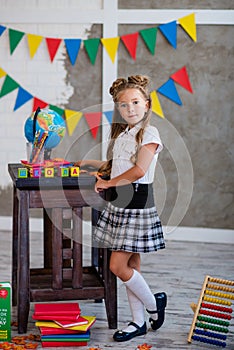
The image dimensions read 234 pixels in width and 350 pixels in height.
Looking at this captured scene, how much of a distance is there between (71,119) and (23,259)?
6.80 feet

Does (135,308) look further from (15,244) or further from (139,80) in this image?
(139,80)

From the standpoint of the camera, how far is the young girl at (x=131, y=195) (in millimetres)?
2762

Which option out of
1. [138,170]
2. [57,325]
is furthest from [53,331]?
[138,170]

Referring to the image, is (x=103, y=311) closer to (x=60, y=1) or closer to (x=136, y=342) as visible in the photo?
(x=136, y=342)

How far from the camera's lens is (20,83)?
4828 millimetres

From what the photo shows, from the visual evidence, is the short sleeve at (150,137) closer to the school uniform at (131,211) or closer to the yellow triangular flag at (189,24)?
the school uniform at (131,211)

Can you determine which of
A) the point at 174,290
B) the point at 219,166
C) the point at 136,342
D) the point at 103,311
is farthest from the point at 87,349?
the point at 219,166

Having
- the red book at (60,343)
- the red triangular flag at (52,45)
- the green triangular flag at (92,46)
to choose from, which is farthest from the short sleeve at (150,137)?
the red triangular flag at (52,45)

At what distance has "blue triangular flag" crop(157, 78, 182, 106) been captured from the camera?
4652 mm

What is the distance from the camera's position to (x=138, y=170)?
8.98 ft

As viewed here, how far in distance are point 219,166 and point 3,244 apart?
154cm

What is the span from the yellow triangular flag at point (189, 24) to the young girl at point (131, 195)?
183 cm

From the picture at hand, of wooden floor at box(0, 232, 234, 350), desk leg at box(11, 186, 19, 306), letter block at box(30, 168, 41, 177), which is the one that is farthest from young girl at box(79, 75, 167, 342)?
desk leg at box(11, 186, 19, 306)

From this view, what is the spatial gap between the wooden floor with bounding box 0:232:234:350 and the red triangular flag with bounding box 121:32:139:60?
1328 millimetres
